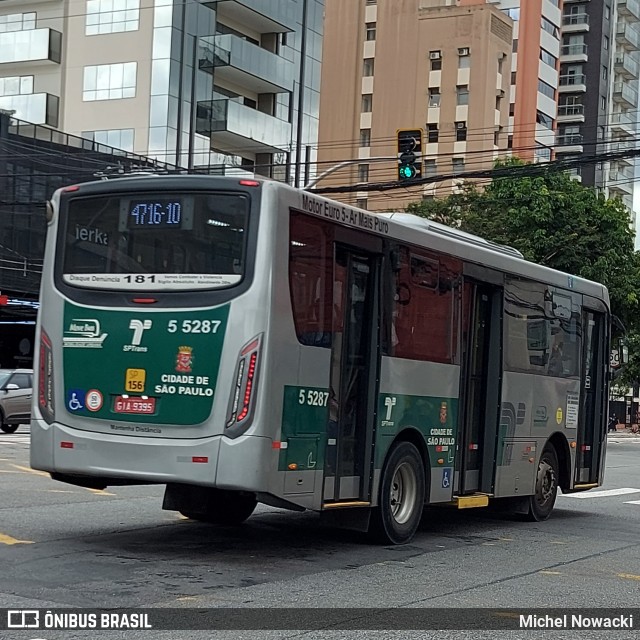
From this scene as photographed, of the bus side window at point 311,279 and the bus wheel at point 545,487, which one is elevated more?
the bus side window at point 311,279

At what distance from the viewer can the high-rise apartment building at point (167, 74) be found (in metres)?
44.4

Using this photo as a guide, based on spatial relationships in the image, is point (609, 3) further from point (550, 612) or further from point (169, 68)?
point (550, 612)

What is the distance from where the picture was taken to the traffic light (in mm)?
24219

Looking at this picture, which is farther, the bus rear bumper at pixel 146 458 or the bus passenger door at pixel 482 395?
the bus passenger door at pixel 482 395

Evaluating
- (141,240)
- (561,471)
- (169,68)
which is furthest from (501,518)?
(169,68)

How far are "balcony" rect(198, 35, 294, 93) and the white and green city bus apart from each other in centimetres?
3501

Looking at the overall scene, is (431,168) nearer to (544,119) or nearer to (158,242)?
(544,119)

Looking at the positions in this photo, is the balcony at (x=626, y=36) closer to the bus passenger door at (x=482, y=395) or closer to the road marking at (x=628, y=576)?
the bus passenger door at (x=482, y=395)

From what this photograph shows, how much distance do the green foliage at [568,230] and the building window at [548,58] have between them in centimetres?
3873

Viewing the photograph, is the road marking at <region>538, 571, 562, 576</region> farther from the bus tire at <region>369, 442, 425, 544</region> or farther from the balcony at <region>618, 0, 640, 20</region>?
the balcony at <region>618, 0, 640, 20</region>

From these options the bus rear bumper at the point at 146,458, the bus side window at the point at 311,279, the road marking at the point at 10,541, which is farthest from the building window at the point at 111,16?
the bus rear bumper at the point at 146,458

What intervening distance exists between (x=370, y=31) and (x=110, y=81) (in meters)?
35.3

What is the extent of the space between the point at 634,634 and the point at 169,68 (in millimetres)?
38675

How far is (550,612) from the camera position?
845 cm
